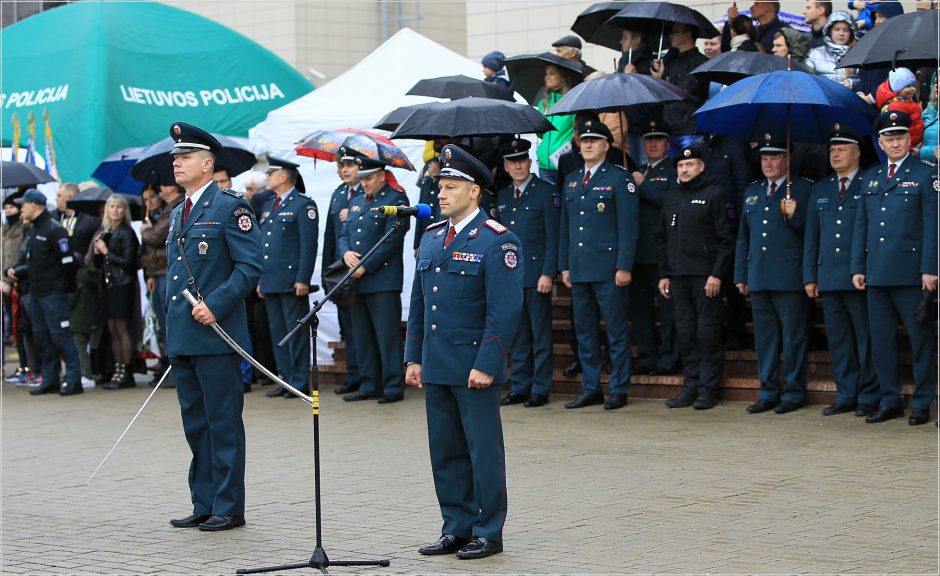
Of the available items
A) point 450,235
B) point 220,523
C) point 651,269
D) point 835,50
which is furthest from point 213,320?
point 835,50

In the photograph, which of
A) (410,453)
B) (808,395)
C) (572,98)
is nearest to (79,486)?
(410,453)

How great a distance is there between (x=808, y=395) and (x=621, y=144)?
3.01 meters

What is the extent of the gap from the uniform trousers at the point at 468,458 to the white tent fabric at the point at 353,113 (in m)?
8.53

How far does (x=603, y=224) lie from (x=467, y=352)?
540 centimetres

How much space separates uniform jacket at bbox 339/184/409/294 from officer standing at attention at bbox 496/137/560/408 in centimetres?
109

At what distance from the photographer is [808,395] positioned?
39.7ft

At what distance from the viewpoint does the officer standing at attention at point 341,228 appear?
13672mm

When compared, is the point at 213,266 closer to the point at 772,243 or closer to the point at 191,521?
the point at 191,521

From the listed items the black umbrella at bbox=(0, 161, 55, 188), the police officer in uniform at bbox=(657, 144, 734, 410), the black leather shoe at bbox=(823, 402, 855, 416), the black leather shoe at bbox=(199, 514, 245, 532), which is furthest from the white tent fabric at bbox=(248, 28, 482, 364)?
the black leather shoe at bbox=(199, 514, 245, 532)

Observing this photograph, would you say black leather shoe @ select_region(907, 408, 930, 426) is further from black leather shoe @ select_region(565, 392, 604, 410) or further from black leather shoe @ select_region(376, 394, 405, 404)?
black leather shoe @ select_region(376, 394, 405, 404)

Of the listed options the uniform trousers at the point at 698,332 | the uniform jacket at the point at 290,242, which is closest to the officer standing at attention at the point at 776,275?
the uniform trousers at the point at 698,332

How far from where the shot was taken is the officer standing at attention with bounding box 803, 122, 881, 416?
447 inches

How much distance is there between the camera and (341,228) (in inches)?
545

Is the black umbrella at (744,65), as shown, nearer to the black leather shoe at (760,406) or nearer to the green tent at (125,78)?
the black leather shoe at (760,406)
